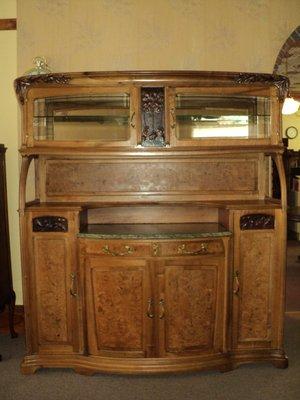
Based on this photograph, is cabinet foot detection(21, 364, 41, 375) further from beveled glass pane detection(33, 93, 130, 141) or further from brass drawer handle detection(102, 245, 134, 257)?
beveled glass pane detection(33, 93, 130, 141)

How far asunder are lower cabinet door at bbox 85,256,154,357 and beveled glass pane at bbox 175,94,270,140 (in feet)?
3.09

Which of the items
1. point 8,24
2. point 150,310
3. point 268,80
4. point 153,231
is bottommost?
point 150,310

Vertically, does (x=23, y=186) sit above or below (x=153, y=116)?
below

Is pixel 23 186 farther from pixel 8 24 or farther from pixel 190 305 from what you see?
pixel 8 24

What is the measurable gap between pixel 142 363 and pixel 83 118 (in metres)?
1.64

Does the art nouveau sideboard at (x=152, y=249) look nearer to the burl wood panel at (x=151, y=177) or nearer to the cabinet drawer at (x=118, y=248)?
the cabinet drawer at (x=118, y=248)

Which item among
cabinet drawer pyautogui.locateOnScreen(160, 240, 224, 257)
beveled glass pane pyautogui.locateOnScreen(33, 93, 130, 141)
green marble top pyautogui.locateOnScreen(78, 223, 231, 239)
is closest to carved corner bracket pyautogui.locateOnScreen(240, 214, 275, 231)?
green marble top pyautogui.locateOnScreen(78, 223, 231, 239)

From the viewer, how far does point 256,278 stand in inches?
105

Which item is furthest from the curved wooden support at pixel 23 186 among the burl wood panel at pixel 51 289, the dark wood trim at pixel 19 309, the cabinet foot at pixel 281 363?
the cabinet foot at pixel 281 363

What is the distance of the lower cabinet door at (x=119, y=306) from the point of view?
255 centimetres

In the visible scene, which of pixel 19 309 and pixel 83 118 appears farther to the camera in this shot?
pixel 19 309

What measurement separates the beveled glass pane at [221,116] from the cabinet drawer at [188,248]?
689 millimetres

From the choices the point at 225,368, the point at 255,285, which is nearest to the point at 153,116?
the point at 255,285

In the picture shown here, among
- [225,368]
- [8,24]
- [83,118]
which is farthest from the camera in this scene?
[8,24]
